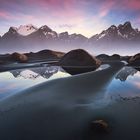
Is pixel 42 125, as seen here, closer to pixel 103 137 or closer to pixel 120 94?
pixel 103 137

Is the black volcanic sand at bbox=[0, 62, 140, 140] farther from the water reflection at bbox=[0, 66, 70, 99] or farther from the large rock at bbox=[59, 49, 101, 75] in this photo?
the large rock at bbox=[59, 49, 101, 75]

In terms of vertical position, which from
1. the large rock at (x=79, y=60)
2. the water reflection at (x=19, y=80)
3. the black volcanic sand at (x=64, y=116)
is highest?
the large rock at (x=79, y=60)

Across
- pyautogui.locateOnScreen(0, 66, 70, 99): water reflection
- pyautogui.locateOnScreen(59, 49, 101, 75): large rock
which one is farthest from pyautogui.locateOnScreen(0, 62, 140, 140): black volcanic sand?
pyautogui.locateOnScreen(59, 49, 101, 75): large rock

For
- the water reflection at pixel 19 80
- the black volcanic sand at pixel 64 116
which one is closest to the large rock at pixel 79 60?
the water reflection at pixel 19 80

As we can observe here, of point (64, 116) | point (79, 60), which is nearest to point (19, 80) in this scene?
point (64, 116)

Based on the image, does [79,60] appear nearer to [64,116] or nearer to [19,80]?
[19,80]

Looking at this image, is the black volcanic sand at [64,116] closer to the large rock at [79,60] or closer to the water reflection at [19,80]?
the water reflection at [19,80]

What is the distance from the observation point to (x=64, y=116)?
46.8 ft

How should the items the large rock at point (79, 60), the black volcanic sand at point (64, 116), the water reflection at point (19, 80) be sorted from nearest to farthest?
the black volcanic sand at point (64, 116) < the water reflection at point (19, 80) < the large rock at point (79, 60)

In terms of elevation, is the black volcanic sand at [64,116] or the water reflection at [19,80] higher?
the water reflection at [19,80]

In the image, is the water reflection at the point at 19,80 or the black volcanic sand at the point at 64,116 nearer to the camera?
the black volcanic sand at the point at 64,116

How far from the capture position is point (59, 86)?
23.8 meters

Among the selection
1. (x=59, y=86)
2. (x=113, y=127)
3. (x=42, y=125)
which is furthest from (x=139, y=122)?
(x=59, y=86)

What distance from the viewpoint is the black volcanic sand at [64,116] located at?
11.8 meters
